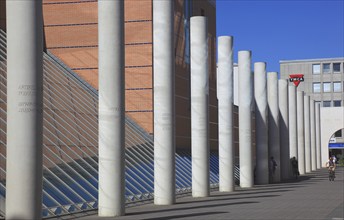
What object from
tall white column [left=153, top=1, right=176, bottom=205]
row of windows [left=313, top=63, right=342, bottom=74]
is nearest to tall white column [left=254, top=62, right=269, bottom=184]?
tall white column [left=153, top=1, right=176, bottom=205]

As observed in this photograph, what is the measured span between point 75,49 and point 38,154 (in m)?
22.9

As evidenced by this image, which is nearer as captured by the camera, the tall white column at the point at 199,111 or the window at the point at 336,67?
the tall white column at the point at 199,111

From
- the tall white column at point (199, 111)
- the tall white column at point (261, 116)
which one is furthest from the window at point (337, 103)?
the tall white column at point (199, 111)

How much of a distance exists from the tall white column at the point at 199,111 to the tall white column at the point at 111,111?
8.18 meters

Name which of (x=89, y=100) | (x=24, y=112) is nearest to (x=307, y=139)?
(x=89, y=100)

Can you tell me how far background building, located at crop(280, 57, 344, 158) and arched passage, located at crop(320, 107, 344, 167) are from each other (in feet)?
96.6

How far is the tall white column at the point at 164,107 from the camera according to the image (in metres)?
23.3

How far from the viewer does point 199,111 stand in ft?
90.1

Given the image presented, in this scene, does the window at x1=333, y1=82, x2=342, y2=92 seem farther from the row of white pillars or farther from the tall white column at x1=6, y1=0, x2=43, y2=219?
the tall white column at x1=6, y1=0, x2=43, y2=219

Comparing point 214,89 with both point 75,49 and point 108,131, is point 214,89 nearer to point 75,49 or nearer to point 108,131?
point 75,49

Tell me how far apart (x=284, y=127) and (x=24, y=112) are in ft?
115

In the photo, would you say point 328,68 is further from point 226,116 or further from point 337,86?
point 226,116

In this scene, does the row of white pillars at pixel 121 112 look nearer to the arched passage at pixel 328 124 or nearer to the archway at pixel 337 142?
the arched passage at pixel 328 124

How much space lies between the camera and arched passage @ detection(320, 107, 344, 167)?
8219 cm
